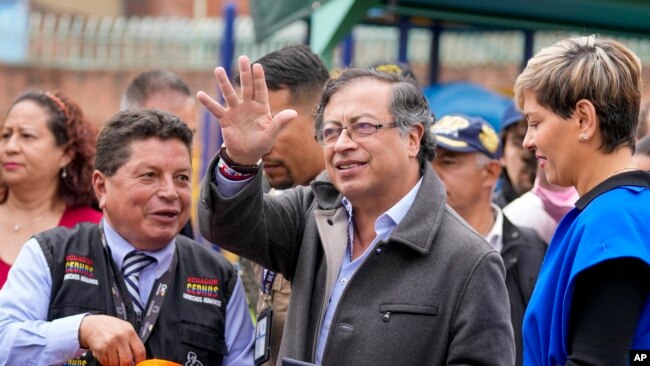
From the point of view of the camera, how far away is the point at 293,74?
430cm

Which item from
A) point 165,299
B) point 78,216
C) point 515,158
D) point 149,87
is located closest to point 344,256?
point 165,299

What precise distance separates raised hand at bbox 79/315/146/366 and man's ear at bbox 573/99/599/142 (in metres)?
1.48

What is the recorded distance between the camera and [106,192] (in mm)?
3900

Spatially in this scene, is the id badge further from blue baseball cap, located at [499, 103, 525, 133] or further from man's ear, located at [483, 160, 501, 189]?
blue baseball cap, located at [499, 103, 525, 133]

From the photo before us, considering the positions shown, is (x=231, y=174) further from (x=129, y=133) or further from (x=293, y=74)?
(x=293, y=74)

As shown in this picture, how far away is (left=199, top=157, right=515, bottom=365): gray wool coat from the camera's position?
123 inches

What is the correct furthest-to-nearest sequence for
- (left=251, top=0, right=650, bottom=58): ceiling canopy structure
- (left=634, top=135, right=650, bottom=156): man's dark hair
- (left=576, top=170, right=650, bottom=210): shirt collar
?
(left=251, top=0, right=650, bottom=58): ceiling canopy structure < (left=634, top=135, right=650, bottom=156): man's dark hair < (left=576, top=170, right=650, bottom=210): shirt collar

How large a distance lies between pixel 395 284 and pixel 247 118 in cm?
65

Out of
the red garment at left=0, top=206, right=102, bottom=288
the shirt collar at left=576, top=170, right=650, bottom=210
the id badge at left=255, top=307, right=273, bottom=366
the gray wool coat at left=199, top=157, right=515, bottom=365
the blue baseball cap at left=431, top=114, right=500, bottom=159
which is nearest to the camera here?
the shirt collar at left=576, top=170, right=650, bottom=210

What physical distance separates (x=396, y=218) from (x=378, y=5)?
378cm

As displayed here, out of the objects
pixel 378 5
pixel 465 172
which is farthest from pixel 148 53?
pixel 465 172

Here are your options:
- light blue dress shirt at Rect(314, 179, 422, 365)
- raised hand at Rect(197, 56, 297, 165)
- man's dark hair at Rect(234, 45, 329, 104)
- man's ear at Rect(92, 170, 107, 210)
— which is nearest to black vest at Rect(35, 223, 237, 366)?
man's ear at Rect(92, 170, 107, 210)

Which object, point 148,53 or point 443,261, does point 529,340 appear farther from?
point 148,53

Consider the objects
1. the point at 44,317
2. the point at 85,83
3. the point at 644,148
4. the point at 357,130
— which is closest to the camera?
the point at 357,130
